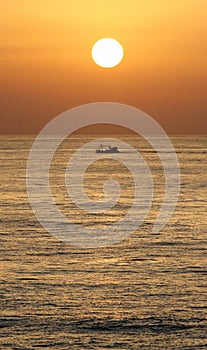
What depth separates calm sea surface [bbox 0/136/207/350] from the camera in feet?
113

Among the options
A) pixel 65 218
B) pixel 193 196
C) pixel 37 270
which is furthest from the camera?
pixel 193 196

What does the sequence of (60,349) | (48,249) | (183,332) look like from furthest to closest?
1. (48,249)
2. (183,332)
3. (60,349)

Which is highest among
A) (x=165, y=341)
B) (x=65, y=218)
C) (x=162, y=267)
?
(x=65, y=218)

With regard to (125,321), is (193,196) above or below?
above

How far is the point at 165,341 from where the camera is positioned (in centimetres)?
3388

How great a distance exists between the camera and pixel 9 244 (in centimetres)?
5616

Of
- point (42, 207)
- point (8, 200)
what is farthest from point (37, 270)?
point (8, 200)

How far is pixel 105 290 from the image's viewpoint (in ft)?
137

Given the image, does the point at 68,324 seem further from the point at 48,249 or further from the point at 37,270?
the point at 48,249

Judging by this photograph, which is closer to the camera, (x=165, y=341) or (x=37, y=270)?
(x=165, y=341)

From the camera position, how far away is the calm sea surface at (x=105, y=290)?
1353 inches

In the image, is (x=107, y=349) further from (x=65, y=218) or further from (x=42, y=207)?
(x=42, y=207)

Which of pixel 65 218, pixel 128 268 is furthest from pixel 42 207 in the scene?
pixel 128 268

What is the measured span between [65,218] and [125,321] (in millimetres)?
36900
